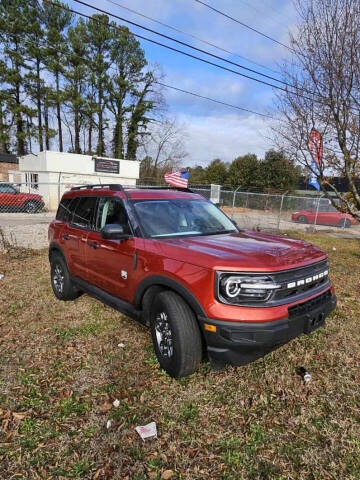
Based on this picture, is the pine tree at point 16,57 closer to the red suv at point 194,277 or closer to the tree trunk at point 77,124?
the tree trunk at point 77,124

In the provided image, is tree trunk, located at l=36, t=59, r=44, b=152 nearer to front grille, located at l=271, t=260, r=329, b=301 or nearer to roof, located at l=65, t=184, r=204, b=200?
roof, located at l=65, t=184, r=204, b=200

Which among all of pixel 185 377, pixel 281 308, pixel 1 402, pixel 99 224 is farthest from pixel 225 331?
pixel 99 224

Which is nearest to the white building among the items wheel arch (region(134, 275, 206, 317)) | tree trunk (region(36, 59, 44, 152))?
tree trunk (region(36, 59, 44, 152))

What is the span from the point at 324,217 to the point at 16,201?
17.6m

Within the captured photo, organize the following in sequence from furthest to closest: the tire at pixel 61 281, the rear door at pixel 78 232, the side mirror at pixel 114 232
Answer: the tire at pixel 61 281
the rear door at pixel 78 232
the side mirror at pixel 114 232

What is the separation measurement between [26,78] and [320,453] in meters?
37.8

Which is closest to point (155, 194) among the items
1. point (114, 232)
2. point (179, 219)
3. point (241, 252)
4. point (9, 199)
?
point (179, 219)

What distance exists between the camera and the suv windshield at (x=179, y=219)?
3527 mm

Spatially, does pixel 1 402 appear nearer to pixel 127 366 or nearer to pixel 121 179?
pixel 127 366

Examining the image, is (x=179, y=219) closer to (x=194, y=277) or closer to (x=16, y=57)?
(x=194, y=277)

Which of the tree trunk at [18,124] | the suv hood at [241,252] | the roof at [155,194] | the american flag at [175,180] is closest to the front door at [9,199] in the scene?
the american flag at [175,180]

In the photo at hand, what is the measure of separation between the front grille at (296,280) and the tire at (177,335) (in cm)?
73

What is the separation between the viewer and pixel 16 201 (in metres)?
17.7

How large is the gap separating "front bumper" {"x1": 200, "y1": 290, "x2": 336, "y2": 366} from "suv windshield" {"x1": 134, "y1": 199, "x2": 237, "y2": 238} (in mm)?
1263
